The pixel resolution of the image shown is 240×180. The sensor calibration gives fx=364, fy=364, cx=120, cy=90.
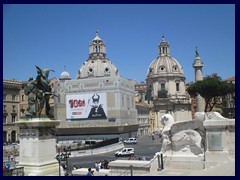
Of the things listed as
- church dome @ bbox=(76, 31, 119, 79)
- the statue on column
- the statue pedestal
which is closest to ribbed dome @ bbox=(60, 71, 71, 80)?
church dome @ bbox=(76, 31, 119, 79)

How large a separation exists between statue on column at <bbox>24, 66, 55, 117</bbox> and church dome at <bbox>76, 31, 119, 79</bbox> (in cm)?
6576

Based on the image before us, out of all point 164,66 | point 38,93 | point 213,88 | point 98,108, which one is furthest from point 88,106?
point 38,93

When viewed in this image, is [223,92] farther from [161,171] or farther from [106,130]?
[161,171]

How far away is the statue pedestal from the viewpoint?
11.2 metres

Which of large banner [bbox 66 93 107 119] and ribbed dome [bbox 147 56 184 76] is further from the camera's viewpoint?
ribbed dome [bbox 147 56 184 76]

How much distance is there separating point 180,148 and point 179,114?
66.4 meters

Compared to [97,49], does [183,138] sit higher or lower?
lower

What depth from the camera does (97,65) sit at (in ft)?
266

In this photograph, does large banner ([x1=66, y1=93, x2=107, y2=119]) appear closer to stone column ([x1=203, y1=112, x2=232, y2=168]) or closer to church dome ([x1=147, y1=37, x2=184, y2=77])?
church dome ([x1=147, y1=37, x2=184, y2=77])

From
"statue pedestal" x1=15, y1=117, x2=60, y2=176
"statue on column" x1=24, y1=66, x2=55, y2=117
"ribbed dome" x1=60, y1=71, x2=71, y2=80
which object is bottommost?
"statue pedestal" x1=15, y1=117, x2=60, y2=176

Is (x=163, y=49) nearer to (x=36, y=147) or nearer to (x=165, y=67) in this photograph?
(x=165, y=67)

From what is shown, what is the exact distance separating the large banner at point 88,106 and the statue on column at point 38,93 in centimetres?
4797

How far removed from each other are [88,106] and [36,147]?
4953cm

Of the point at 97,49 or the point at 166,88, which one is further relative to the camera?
the point at 166,88
